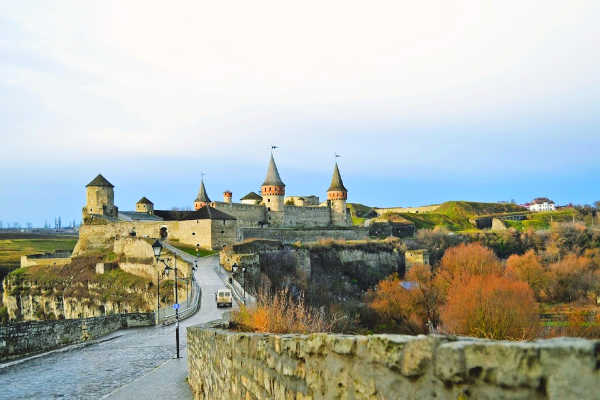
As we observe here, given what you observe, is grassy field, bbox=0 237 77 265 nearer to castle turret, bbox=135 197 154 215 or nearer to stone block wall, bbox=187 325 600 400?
castle turret, bbox=135 197 154 215

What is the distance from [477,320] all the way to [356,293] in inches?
1380

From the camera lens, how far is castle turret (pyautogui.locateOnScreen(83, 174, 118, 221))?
61938mm

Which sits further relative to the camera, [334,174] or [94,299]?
[334,174]

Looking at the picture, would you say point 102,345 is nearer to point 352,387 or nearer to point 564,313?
point 352,387

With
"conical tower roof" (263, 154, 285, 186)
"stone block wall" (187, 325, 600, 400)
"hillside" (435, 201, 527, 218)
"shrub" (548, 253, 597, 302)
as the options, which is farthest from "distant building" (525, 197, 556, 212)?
"stone block wall" (187, 325, 600, 400)

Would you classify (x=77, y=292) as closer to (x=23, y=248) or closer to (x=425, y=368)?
(x=425, y=368)

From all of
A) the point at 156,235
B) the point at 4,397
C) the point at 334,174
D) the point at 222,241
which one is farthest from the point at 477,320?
the point at 334,174

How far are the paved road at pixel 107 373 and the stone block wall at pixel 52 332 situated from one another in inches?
38.1

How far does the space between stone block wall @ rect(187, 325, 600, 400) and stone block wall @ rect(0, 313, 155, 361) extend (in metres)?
14.7

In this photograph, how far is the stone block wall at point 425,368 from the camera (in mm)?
2174

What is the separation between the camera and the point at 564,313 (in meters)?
46.5

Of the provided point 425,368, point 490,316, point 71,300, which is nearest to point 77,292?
point 71,300

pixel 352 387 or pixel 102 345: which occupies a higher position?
pixel 352 387

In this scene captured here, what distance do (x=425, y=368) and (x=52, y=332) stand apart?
19.6 m
